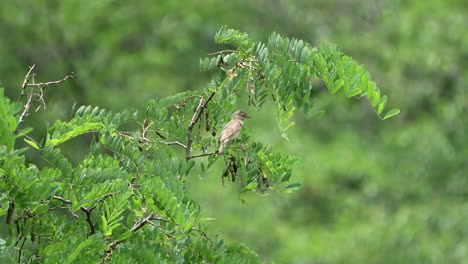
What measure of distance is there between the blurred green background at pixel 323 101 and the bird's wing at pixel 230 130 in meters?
8.85

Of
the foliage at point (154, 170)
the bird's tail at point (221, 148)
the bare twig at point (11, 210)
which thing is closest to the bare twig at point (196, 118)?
the foliage at point (154, 170)

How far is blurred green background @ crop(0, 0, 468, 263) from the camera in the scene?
43.2 feet

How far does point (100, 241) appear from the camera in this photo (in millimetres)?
2822

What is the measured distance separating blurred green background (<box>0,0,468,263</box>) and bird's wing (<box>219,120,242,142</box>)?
8.85 m

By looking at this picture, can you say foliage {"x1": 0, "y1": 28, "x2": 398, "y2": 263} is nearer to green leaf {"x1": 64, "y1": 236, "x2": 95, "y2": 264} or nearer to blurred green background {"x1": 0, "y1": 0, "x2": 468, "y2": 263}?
green leaf {"x1": 64, "y1": 236, "x2": 95, "y2": 264}

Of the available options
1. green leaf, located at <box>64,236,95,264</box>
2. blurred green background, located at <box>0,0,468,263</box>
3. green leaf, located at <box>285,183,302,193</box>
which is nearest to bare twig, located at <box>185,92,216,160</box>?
green leaf, located at <box>285,183,302,193</box>

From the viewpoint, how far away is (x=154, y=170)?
3.07m

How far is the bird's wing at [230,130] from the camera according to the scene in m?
3.43

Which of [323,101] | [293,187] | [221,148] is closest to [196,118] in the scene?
[221,148]

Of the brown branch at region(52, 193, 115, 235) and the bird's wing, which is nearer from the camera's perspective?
the brown branch at region(52, 193, 115, 235)

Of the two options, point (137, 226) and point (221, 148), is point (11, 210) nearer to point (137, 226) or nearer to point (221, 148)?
point (137, 226)

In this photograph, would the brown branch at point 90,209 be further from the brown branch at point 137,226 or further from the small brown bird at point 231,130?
the small brown bird at point 231,130

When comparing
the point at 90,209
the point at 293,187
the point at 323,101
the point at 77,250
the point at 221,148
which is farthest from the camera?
the point at 323,101

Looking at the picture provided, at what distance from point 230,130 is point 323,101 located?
46.3ft
